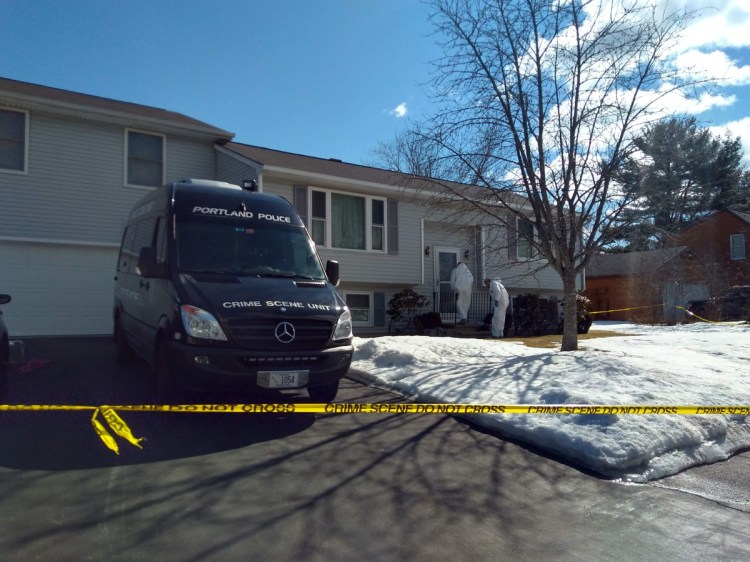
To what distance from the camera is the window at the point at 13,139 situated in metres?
13.5

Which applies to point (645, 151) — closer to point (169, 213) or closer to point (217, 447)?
point (169, 213)

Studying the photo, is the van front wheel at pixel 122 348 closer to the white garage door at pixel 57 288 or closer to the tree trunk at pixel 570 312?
the white garage door at pixel 57 288

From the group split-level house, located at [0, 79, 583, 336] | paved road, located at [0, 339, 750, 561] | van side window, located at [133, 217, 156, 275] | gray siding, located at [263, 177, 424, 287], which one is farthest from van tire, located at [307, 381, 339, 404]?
gray siding, located at [263, 177, 424, 287]

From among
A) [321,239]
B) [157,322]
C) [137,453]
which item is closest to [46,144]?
[321,239]

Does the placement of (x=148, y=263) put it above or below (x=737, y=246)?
below

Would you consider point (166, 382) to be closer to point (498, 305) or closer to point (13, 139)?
point (13, 139)

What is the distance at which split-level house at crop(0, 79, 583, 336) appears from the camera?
13.5 metres

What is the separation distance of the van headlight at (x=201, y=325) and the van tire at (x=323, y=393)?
5.02 feet

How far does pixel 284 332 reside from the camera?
584cm

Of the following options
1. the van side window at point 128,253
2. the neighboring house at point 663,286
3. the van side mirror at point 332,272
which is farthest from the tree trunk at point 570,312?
the neighboring house at point 663,286

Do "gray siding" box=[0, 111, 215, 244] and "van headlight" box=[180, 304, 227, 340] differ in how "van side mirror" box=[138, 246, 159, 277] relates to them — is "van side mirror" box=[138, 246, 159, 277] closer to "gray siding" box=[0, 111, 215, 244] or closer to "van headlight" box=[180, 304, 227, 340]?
"van headlight" box=[180, 304, 227, 340]

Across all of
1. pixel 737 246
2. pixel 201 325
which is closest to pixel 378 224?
pixel 201 325

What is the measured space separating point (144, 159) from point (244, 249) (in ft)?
31.6

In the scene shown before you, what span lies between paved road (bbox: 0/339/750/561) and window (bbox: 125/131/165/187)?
10137mm
